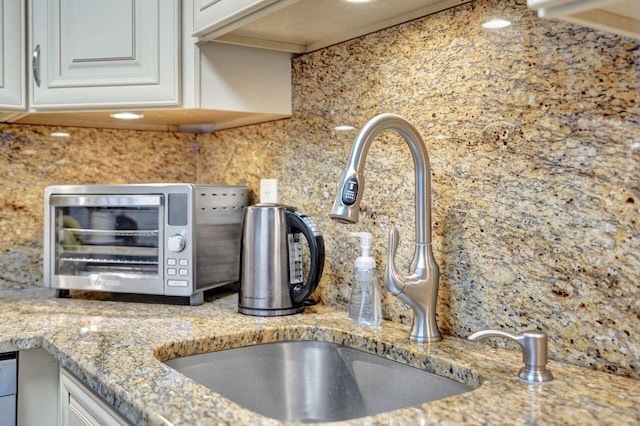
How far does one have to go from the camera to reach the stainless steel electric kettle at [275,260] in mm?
1420

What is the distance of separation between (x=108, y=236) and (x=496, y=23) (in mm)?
1117

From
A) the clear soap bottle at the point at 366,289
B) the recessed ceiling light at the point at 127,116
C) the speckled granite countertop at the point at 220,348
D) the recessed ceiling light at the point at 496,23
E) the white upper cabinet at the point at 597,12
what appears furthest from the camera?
the recessed ceiling light at the point at 127,116

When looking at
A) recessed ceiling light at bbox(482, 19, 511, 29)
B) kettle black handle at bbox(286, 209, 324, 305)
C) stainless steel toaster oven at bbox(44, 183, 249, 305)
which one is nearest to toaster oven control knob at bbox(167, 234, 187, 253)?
stainless steel toaster oven at bbox(44, 183, 249, 305)

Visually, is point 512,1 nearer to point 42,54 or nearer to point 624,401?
point 624,401

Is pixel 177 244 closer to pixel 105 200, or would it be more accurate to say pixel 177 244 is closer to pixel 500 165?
pixel 105 200

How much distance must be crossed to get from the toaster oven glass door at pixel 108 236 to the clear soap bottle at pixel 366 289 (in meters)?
0.54

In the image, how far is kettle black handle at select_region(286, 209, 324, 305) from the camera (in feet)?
4.62

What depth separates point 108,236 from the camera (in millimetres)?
1657

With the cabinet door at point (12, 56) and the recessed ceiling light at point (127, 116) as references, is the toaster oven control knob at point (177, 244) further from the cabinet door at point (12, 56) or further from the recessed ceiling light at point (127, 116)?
the cabinet door at point (12, 56)

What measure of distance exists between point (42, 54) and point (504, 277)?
4.17ft

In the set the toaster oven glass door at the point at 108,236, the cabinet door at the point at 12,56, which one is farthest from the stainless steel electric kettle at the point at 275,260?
the cabinet door at the point at 12,56

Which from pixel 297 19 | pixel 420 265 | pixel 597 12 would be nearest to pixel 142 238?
pixel 297 19

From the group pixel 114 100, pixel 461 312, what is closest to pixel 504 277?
pixel 461 312

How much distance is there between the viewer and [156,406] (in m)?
0.84
